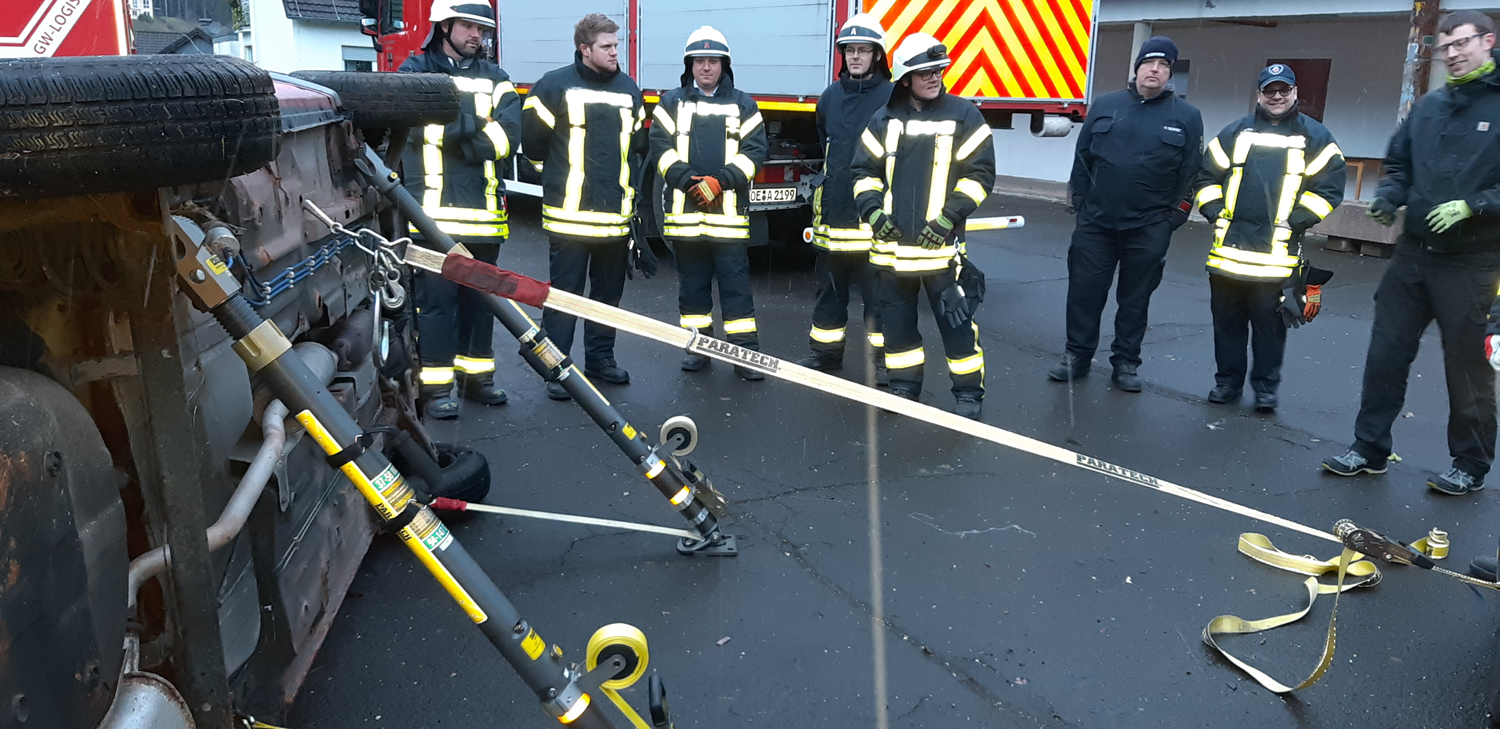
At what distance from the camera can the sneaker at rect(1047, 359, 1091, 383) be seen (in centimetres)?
585

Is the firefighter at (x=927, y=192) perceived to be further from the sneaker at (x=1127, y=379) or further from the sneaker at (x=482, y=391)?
the sneaker at (x=482, y=391)

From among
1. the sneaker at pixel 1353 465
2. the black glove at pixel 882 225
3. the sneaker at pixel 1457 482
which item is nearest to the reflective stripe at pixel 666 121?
the black glove at pixel 882 225

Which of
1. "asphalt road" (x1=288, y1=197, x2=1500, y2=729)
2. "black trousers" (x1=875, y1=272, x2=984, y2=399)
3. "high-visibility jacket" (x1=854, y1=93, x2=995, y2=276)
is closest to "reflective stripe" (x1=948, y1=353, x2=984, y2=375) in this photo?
"black trousers" (x1=875, y1=272, x2=984, y2=399)

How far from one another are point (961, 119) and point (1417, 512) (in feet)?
8.46

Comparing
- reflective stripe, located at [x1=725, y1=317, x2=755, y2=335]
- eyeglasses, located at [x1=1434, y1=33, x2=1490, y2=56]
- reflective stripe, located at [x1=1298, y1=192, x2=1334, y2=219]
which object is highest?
eyeglasses, located at [x1=1434, y1=33, x2=1490, y2=56]

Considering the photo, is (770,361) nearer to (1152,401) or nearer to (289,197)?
(289,197)

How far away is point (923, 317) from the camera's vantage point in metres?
7.52

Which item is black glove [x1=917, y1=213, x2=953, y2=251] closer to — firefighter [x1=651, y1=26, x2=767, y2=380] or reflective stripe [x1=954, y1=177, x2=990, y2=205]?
reflective stripe [x1=954, y1=177, x2=990, y2=205]

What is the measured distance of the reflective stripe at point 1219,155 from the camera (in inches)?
210

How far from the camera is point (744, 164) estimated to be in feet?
18.5

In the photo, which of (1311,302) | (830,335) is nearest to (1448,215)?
(1311,302)

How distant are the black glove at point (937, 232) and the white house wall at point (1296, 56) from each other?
320 inches

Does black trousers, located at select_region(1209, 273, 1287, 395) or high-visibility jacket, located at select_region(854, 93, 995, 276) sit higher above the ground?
high-visibility jacket, located at select_region(854, 93, 995, 276)

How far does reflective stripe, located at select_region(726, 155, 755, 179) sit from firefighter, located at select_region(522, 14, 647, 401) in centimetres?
57
